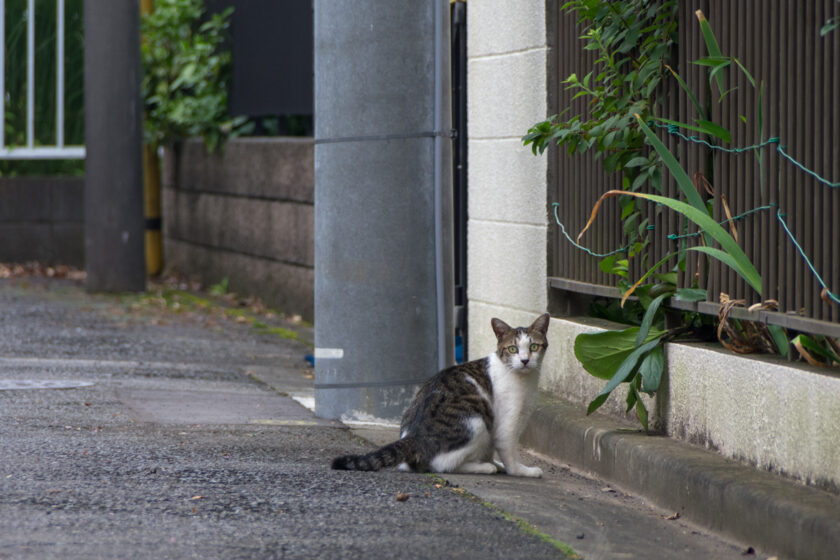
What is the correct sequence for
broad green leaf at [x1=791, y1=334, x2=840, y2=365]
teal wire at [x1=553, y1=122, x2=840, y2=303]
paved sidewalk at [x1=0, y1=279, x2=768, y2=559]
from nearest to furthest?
paved sidewalk at [x1=0, y1=279, x2=768, y2=559] → teal wire at [x1=553, y1=122, x2=840, y2=303] → broad green leaf at [x1=791, y1=334, x2=840, y2=365]

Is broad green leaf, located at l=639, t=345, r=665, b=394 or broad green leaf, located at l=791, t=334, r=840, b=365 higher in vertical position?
broad green leaf, located at l=791, t=334, r=840, b=365

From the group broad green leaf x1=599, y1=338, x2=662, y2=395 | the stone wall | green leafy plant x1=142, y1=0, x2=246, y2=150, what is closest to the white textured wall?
broad green leaf x1=599, y1=338, x2=662, y2=395

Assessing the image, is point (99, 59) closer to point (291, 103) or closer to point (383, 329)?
point (291, 103)

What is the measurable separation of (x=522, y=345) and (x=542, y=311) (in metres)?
1.07

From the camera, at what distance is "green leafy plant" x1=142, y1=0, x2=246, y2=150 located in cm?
1312

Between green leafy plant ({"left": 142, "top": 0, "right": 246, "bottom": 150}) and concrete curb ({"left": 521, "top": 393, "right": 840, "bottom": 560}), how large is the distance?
25.6ft

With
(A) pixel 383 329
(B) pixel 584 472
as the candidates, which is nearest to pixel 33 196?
(A) pixel 383 329

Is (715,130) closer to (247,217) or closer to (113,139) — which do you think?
(247,217)

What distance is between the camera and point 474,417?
5.23 meters

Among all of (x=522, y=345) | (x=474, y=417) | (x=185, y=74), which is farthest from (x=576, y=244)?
(x=185, y=74)

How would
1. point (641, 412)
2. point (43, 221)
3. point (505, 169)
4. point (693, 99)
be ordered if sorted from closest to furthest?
point (693, 99) < point (641, 412) < point (505, 169) < point (43, 221)

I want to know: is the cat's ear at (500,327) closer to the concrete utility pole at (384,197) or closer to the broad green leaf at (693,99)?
the concrete utility pole at (384,197)

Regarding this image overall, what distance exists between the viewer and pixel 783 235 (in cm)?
437

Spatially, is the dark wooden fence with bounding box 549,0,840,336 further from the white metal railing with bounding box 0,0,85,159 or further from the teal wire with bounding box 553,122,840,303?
the white metal railing with bounding box 0,0,85,159
